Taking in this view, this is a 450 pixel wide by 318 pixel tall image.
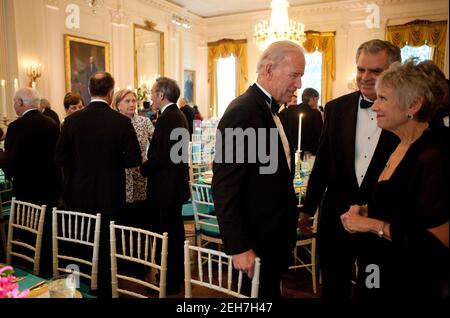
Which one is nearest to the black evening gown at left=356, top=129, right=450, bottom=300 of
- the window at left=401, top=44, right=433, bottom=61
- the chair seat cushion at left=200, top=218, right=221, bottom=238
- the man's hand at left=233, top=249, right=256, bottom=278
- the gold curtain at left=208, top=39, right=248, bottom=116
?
the man's hand at left=233, top=249, right=256, bottom=278

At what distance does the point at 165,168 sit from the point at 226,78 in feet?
33.7

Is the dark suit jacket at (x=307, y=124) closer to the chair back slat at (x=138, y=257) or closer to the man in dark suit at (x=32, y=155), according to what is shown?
the man in dark suit at (x=32, y=155)

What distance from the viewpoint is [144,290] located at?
3033mm

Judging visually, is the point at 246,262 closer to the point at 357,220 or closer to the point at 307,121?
the point at 357,220

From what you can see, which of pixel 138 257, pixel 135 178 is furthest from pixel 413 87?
pixel 135 178

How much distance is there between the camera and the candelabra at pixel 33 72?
7.02 m

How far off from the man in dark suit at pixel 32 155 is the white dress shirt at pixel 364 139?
2.54m

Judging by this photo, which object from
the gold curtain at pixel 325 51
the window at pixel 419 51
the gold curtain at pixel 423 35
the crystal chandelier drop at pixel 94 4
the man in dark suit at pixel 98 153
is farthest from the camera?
the gold curtain at pixel 325 51

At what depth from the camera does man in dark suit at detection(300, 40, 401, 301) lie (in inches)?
70.2

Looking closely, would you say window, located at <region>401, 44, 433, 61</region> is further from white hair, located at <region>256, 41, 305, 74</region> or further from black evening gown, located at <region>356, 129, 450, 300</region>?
black evening gown, located at <region>356, 129, 450, 300</region>

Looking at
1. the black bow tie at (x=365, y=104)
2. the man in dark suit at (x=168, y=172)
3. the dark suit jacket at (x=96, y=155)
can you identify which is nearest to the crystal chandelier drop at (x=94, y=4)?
the man in dark suit at (x=168, y=172)

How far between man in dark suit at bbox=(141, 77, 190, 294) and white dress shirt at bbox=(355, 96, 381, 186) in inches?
55.2

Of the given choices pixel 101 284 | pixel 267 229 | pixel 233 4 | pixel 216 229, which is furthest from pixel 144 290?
pixel 233 4

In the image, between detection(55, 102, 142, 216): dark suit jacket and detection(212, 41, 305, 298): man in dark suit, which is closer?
detection(212, 41, 305, 298): man in dark suit
